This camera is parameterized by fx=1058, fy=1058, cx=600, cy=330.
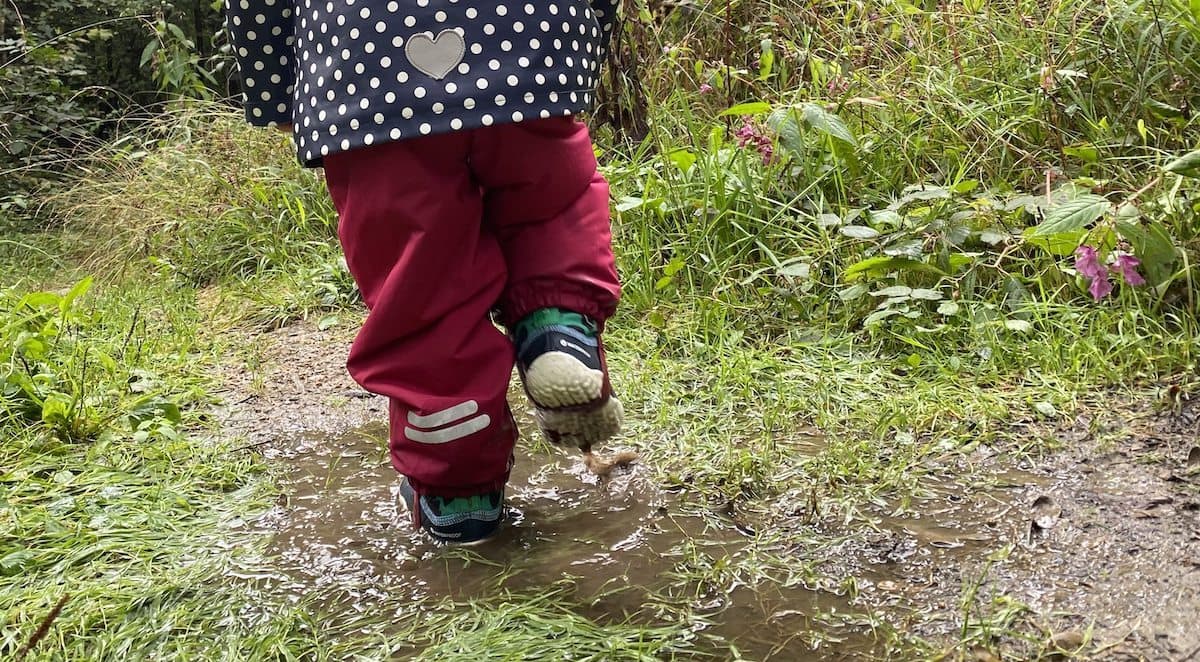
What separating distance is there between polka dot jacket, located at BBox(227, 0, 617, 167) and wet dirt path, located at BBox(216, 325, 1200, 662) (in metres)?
0.69

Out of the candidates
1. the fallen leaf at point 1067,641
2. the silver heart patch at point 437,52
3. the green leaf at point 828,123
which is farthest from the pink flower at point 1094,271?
the silver heart patch at point 437,52

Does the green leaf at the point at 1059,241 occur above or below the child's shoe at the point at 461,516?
above

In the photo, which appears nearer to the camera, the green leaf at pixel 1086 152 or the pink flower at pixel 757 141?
the green leaf at pixel 1086 152

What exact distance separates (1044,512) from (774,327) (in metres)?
1.06

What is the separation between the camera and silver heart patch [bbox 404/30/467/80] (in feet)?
4.75

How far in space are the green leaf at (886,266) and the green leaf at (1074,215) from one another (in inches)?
12.0

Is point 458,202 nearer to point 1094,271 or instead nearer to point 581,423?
point 581,423

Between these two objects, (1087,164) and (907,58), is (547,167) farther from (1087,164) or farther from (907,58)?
(907,58)

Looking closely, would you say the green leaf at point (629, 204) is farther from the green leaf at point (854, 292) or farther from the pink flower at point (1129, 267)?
the pink flower at point (1129, 267)

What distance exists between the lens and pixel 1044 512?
1682 millimetres

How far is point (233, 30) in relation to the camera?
168cm

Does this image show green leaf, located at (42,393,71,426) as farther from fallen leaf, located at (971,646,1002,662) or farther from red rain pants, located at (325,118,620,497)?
fallen leaf, located at (971,646,1002,662)

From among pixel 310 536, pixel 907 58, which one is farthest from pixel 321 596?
pixel 907 58

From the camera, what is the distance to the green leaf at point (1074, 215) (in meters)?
2.23
